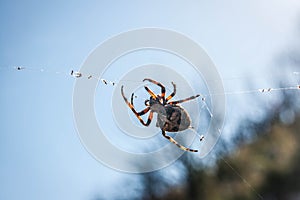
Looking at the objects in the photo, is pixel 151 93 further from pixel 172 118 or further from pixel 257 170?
pixel 257 170

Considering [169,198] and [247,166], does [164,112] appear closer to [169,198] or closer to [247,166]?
[247,166]

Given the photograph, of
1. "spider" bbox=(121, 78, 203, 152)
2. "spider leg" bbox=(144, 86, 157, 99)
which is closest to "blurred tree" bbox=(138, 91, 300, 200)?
"spider" bbox=(121, 78, 203, 152)

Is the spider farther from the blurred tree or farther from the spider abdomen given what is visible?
the blurred tree

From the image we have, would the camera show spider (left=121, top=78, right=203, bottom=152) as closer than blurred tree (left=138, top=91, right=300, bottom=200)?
Yes

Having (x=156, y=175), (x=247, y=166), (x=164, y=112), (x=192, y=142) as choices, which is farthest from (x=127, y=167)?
(x=164, y=112)

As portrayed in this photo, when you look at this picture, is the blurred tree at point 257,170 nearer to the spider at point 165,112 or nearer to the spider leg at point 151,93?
the spider at point 165,112

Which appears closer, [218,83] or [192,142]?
[218,83]

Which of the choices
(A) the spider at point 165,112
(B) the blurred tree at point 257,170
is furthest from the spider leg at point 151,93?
(B) the blurred tree at point 257,170

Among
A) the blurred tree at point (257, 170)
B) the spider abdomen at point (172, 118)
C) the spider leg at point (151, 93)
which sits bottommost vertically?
the blurred tree at point (257, 170)
